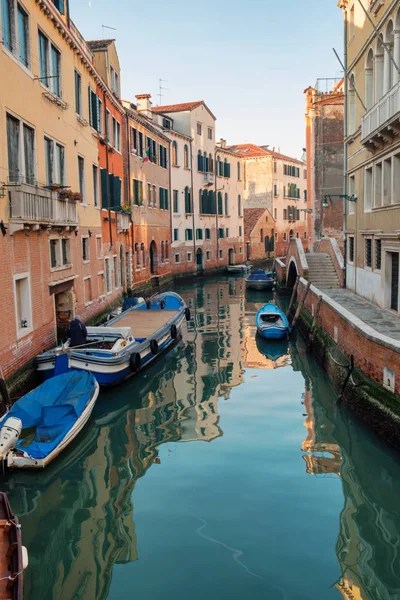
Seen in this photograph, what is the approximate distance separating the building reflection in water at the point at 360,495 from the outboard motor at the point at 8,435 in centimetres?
371

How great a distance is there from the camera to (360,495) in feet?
21.8

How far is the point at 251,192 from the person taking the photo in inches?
1902

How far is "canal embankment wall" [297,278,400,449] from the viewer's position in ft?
25.0

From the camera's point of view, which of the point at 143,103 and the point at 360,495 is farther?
the point at 143,103

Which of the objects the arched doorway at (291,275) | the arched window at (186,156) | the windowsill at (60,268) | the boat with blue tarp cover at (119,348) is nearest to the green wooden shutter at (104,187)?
the boat with blue tarp cover at (119,348)

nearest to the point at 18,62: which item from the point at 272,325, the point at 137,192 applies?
the point at 272,325

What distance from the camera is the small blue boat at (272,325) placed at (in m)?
15.6

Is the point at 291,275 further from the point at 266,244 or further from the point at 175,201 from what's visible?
the point at 266,244


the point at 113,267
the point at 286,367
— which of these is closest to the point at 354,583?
the point at 286,367

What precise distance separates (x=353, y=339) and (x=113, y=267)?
10.9 metres

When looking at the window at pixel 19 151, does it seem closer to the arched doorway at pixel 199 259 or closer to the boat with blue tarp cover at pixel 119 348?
the boat with blue tarp cover at pixel 119 348

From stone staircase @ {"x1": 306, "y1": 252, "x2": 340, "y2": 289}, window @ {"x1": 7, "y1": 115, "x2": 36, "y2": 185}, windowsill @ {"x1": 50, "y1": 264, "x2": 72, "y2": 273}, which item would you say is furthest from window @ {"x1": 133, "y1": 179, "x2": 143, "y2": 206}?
window @ {"x1": 7, "y1": 115, "x2": 36, "y2": 185}

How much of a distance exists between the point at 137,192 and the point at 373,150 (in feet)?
39.8

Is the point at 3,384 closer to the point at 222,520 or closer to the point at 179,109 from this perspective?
the point at 222,520
